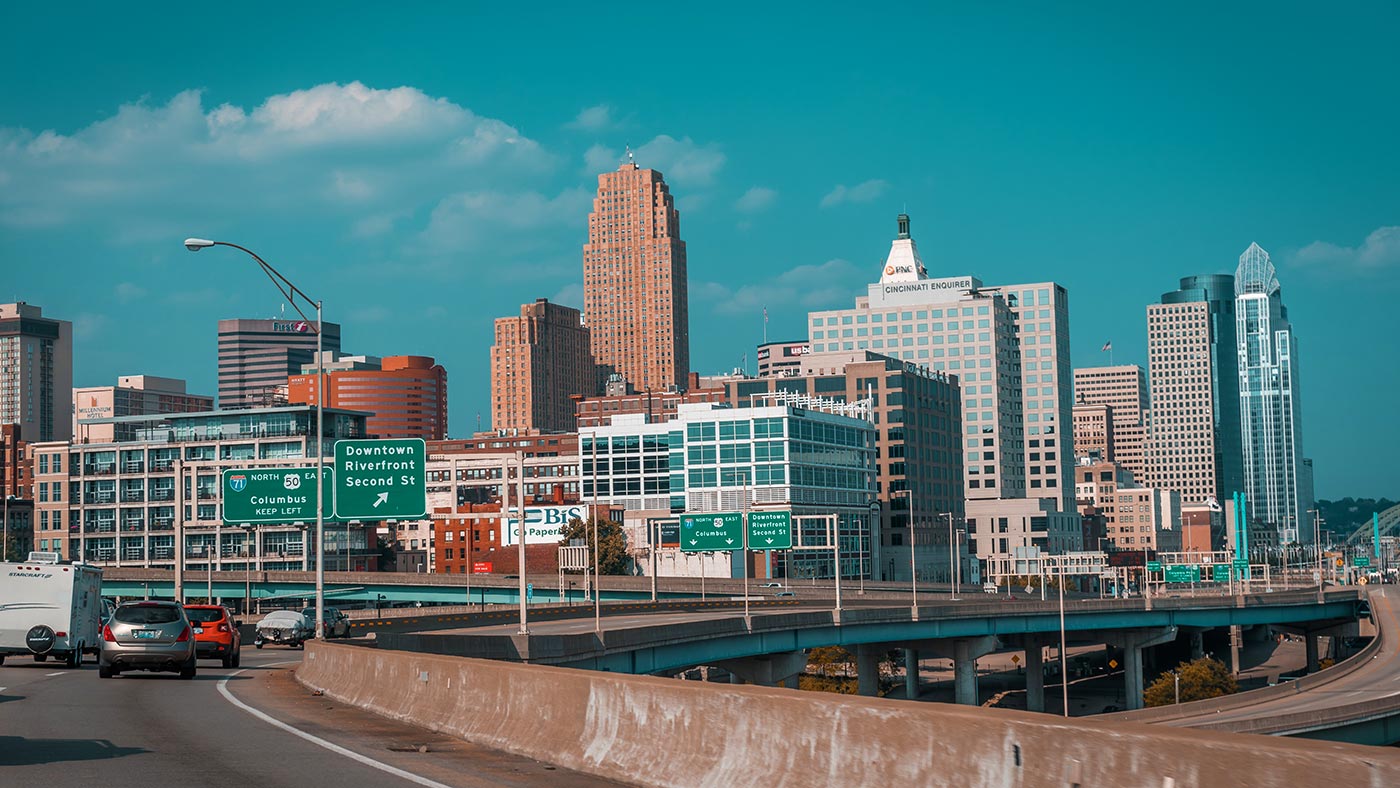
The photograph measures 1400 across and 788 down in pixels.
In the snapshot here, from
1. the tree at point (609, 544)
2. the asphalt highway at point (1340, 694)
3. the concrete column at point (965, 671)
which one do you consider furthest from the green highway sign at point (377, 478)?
the tree at point (609, 544)

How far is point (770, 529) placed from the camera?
99.3m

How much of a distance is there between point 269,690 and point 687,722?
59.4ft

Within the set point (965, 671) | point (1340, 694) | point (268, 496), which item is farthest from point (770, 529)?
point (268, 496)

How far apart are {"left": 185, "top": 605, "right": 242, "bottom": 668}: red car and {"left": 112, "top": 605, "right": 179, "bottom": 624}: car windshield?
8.35m

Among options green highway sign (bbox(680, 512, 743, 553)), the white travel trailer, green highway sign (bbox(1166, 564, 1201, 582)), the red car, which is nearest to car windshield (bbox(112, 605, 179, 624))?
the white travel trailer

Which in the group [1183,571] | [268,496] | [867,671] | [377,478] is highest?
[377,478]

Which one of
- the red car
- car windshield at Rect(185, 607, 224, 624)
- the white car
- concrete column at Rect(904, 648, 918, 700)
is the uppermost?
car windshield at Rect(185, 607, 224, 624)

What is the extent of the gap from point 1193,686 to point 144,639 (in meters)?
92.9

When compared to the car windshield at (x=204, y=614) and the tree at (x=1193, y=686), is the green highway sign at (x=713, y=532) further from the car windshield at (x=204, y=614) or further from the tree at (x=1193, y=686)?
the car windshield at (x=204, y=614)

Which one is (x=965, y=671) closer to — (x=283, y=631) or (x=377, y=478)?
(x=283, y=631)

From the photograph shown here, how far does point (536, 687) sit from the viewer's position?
17672 millimetres

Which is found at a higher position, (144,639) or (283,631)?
(144,639)

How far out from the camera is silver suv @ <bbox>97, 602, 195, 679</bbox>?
A: 31.7 metres

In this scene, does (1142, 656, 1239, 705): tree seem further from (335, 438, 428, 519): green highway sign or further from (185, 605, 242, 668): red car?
(185, 605, 242, 668): red car
